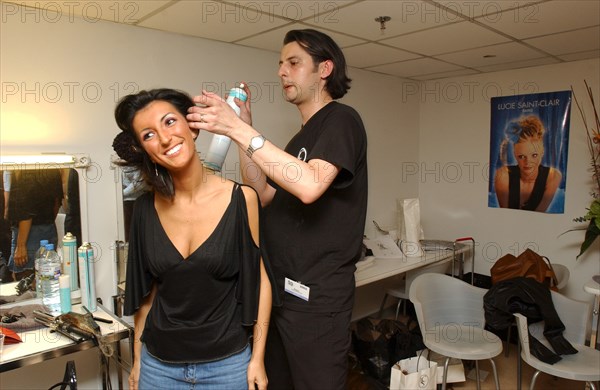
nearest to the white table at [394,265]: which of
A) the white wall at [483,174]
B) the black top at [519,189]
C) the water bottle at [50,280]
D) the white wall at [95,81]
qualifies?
the white wall at [483,174]

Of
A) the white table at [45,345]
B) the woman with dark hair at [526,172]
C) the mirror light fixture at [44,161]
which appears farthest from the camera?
the woman with dark hair at [526,172]

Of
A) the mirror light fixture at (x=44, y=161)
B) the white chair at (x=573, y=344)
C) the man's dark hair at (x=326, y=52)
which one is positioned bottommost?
the white chair at (x=573, y=344)

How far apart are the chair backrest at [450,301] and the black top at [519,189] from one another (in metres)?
1.16

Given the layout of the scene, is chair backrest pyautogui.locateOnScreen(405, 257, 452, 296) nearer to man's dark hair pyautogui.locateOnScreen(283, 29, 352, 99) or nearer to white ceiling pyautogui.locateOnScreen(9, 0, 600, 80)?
white ceiling pyautogui.locateOnScreen(9, 0, 600, 80)

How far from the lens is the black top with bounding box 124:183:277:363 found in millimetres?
1229

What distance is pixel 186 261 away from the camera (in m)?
1.22

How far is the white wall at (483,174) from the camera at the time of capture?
10.8 ft

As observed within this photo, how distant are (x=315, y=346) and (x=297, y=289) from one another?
0.63ft

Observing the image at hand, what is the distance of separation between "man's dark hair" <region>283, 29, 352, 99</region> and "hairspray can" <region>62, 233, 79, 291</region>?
1331mm

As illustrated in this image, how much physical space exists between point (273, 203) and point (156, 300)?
0.50 meters

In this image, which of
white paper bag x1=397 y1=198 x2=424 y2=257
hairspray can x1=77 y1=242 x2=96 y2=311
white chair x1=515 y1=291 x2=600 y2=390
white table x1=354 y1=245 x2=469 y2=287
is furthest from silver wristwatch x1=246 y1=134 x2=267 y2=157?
white paper bag x1=397 y1=198 x2=424 y2=257

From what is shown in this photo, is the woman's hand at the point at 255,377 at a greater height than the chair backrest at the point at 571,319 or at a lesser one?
greater

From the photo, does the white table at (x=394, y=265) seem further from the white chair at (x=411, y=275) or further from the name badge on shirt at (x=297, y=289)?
the name badge on shirt at (x=297, y=289)

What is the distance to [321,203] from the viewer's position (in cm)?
142
